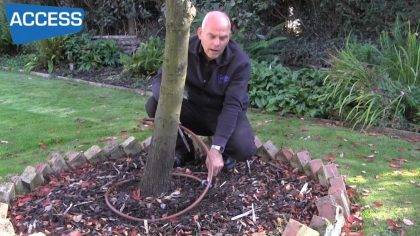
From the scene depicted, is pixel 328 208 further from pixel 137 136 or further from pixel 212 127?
pixel 137 136

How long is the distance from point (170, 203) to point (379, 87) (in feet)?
12.7

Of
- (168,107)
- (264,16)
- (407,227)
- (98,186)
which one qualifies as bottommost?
(407,227)

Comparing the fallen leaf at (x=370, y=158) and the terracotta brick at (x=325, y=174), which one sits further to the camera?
the fallen leaf at (x=370, y=158)

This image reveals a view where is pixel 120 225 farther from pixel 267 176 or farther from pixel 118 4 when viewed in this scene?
pixel 118 4

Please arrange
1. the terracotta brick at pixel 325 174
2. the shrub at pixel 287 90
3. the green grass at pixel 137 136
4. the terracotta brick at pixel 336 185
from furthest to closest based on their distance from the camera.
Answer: the shrub at pixel 287 90, the green grass at pixel 137 136, the terracotta brick at pixel 325 174, the terracotta brick at pixel 336 185

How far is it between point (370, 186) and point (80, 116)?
149 inches

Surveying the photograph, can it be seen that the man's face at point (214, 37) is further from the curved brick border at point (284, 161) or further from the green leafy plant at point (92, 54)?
the green leafy plant at point (92, 54)

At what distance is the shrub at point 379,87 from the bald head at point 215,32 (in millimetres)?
2959

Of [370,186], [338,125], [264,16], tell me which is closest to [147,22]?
[264,16]

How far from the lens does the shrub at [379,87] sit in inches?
228

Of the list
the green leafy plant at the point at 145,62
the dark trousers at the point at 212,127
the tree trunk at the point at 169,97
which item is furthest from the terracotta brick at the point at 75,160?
the green leafy plant at the point at 145,62

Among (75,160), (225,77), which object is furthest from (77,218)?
(225,77)

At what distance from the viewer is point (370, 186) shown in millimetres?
3895

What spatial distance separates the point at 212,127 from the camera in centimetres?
383
